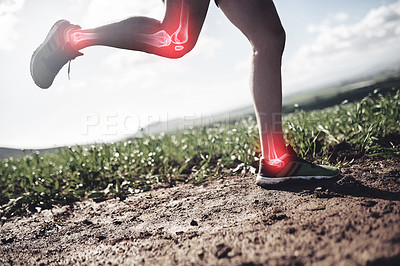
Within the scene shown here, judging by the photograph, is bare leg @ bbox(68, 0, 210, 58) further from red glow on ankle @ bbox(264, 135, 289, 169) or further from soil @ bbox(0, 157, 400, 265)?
soil @ bbox(0, 157, 400, 265)

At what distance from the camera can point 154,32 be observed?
1659mm

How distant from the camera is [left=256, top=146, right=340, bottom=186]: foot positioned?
188 centimetres

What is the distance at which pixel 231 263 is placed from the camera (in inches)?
36.3

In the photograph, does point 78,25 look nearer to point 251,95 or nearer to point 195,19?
point 195,19

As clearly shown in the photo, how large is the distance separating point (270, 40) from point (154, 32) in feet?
2.43

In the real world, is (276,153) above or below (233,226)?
above

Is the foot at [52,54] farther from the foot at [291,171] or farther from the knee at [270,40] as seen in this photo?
the foot at [291,171]

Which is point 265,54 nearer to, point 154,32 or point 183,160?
point 154,32

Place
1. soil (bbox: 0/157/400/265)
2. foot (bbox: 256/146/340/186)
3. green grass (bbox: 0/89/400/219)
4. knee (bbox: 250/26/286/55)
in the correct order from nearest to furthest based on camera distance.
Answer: soil (bbox: 0/157/400/265) < knee (bbox: 250/26/286/55) < foot (bbox: 256/146/340/186) < green grass (bbox: 0/89/400/219)

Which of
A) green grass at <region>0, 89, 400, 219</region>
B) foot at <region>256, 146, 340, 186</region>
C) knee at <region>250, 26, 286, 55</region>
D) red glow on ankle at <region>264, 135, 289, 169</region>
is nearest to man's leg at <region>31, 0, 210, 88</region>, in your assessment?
knee at <region>250, 26, 286, 55</region>

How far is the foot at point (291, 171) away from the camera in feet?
6.16

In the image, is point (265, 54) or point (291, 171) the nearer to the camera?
→ point (265, 54)

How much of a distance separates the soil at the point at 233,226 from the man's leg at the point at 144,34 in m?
1.06

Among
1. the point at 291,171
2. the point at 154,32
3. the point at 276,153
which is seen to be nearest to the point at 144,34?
the point at 154,32
